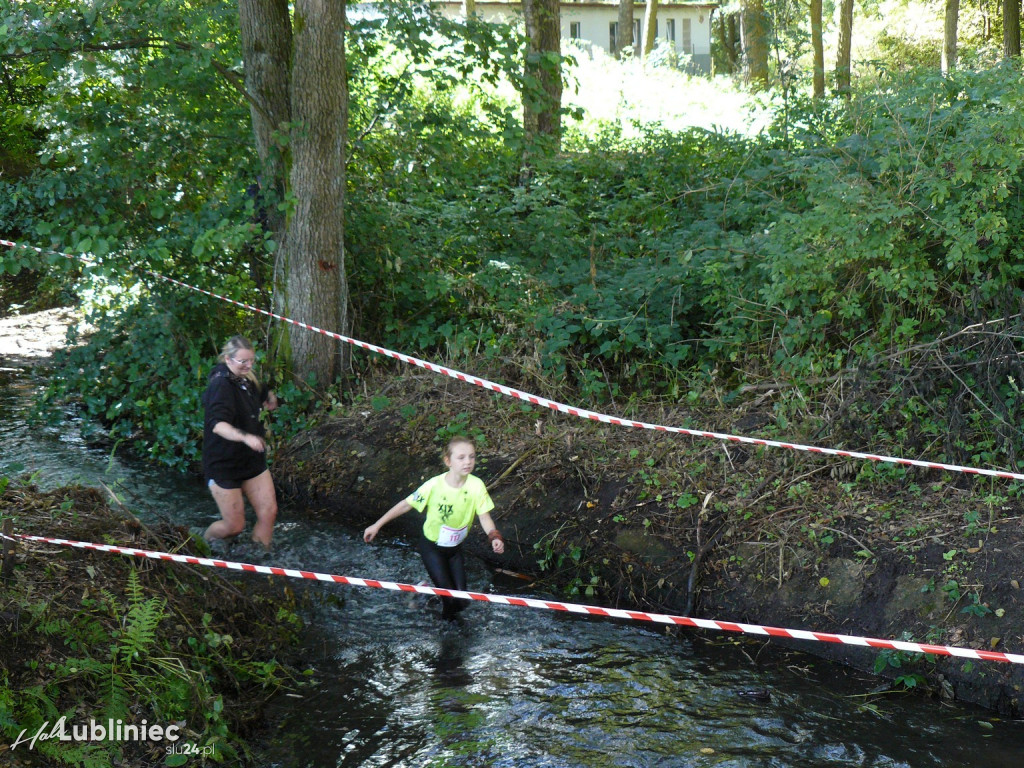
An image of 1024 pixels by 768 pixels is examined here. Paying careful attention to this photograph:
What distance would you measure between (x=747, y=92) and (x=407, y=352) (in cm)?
1141

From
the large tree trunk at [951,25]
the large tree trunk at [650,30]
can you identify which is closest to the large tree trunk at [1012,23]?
the large tree trunk at [951,25]

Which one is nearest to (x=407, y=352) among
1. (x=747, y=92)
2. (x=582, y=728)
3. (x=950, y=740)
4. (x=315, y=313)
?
(x=315, y=313)

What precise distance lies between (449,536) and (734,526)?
219cm

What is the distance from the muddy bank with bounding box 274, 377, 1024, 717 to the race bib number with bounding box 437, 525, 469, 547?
1.15 m

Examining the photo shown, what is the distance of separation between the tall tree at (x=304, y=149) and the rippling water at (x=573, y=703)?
3.60 meters

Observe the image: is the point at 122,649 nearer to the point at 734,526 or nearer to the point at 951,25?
the point at 734,526

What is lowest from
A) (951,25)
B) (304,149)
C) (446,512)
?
(446,512)

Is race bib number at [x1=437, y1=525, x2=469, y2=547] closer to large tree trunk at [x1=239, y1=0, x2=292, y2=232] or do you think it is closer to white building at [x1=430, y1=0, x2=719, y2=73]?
large tree trunk at [x1=239, y1=0, x2=292, y2=232]

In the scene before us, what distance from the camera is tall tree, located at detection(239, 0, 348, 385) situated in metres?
9.20

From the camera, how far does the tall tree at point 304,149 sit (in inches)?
362

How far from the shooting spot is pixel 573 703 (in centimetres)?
570

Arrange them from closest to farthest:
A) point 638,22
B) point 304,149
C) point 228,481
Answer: point 228,481, point 304,149, point 638,22

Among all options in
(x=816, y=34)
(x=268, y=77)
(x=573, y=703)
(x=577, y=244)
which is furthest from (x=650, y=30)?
(x=573, y=703)

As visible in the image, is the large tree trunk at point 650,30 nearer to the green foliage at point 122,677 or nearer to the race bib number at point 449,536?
the race bib number at point 449,536
